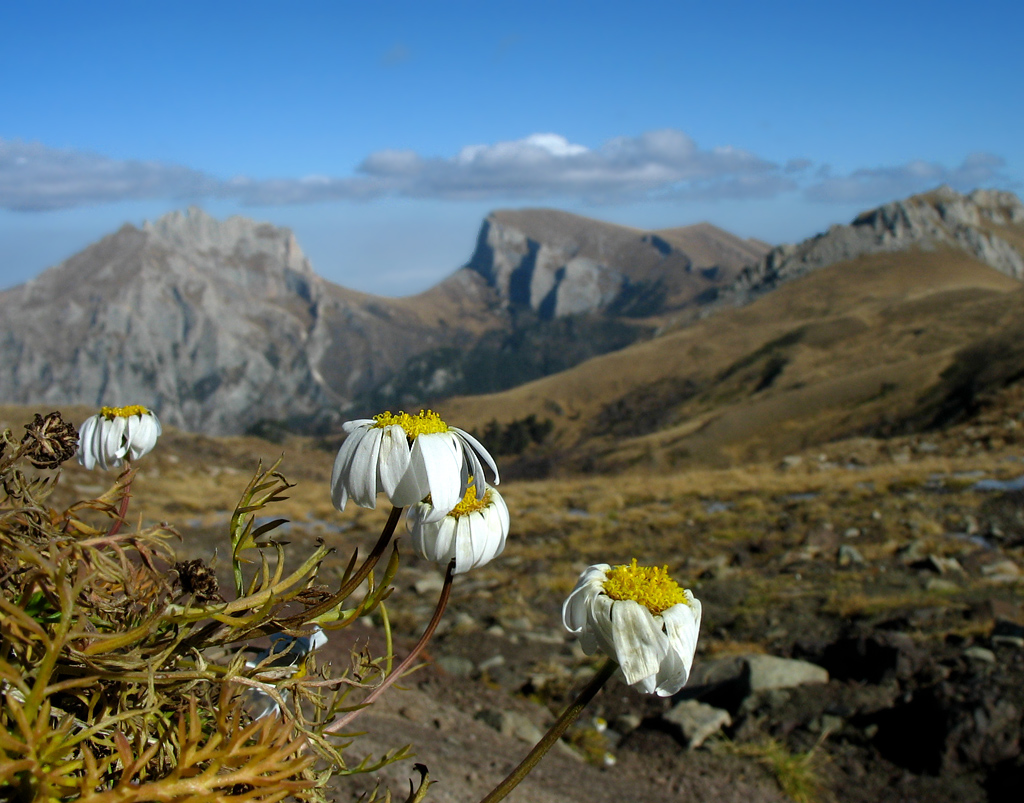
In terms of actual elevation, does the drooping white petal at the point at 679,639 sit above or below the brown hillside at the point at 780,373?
above

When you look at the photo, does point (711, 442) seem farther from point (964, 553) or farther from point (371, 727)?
point (371, 727)

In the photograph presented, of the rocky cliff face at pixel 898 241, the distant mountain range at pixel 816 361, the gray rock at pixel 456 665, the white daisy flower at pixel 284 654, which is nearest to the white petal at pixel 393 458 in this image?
the white daisy flower at pixel 284 654

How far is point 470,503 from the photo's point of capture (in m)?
1.82

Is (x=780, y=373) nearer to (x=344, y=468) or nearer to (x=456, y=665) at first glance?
(x=456, y=665)

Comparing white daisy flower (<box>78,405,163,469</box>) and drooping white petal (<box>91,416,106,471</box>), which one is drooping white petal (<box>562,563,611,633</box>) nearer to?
white daisy flower (<box>78,405,163,469</box>)

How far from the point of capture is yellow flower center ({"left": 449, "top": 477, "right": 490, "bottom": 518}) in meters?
1.80

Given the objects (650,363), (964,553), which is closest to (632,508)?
(964,553)

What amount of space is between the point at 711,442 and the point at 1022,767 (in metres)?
39.2

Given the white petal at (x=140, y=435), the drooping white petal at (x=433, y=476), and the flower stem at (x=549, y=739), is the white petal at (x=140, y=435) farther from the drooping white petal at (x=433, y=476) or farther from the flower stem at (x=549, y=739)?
the flower stem at (x=549, y=739)

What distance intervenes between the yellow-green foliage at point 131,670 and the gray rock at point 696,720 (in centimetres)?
503

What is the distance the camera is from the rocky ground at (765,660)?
204 inches

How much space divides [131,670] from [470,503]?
2.63 ft

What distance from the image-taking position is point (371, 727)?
4.57 meters

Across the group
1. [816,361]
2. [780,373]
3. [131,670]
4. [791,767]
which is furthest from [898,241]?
[131,670]
